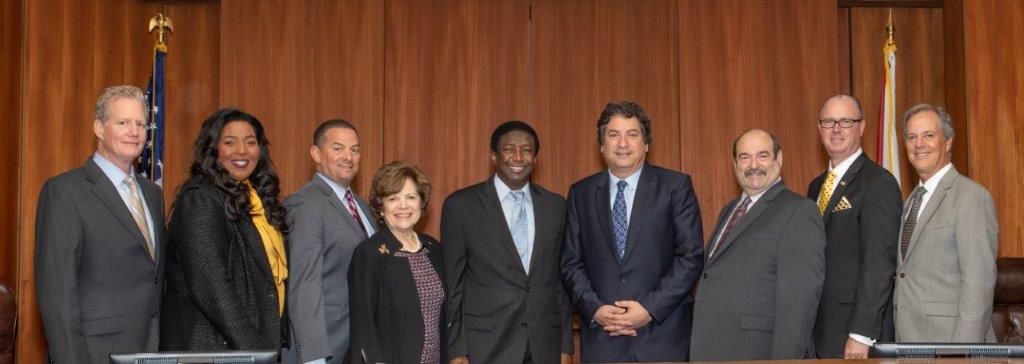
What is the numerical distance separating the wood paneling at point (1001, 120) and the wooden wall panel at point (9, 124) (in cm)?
572

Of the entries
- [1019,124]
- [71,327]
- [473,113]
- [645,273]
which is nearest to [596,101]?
[473,113]

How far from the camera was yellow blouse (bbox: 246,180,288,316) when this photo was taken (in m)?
3.91

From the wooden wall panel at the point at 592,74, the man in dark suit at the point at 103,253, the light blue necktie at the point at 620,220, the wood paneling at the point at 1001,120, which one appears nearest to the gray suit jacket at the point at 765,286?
the light blue necktie at the point at 620,220

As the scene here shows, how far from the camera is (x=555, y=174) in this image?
6.40 m

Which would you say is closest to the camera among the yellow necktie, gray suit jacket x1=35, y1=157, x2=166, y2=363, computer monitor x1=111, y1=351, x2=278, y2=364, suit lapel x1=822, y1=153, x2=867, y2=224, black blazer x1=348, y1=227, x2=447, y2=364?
computer monitor x1=111, y1=351, x2=278, y2=364

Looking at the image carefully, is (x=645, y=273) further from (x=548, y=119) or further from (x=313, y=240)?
(x=548, y=119)

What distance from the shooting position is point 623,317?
4.29 m

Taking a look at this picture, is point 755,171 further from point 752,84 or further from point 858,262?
point 752,84

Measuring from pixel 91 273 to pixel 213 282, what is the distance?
0.44m

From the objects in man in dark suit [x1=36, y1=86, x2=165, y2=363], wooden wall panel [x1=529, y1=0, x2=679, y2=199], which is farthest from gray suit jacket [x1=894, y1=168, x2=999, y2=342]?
man in dark suit [x1=36, y1=86, x2=165, y2=363]

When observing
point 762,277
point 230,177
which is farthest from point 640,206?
point 230,177

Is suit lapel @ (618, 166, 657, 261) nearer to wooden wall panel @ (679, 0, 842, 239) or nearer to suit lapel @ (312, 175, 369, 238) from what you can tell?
suit lapel @ (312, 175, 369, 238)

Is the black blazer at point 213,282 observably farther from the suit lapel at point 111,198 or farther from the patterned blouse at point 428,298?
the patterned blouse at point 428,298

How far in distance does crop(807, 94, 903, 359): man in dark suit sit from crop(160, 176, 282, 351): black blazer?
7.74 feet
